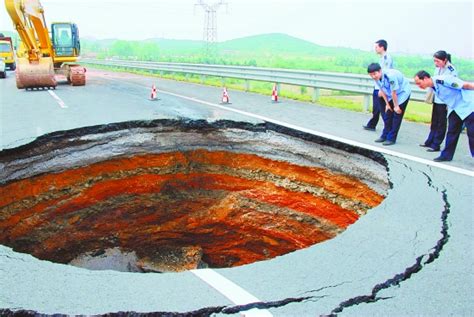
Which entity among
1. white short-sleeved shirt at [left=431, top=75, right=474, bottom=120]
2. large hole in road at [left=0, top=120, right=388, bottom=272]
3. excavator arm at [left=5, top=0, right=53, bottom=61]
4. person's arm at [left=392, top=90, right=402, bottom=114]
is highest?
excavator arm at [left=5, top=0, right=53, bottom=61]

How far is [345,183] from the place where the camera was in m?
6.88

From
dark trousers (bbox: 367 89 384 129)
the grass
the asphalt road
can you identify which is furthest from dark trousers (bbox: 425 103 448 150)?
the grass

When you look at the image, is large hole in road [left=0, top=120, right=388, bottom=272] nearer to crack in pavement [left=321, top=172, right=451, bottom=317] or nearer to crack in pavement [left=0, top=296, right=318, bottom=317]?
crack in pavement [left=321, top=172, right=451, bottom=317]

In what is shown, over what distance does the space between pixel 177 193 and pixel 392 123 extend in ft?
14.9

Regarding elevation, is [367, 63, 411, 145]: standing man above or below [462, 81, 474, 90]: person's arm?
below

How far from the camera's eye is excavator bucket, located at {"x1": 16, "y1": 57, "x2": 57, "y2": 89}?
49.0 ft

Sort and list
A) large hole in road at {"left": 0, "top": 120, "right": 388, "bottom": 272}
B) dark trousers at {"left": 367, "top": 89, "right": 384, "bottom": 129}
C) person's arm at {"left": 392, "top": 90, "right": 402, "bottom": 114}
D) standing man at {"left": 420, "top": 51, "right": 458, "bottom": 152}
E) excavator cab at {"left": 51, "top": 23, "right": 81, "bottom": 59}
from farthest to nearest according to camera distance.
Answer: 1. excavator cab at {"left": 51, "top": 23, "right": 81, "bottom": 59}
2. dark trousers at {"left": 367, "top": 89, "right": 384, "bottom": 129}
3. person's arm at {"left": 392, "top": 90, "right": 402, "bottom": 114}
4. large hole in road at {"left": 0, "top": 120, "right": 388, "bottom": 272}
5. standing man at {"left": 420, "top": 51, "right": 458, "bottom": 152}

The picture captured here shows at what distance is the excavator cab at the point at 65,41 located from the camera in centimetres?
1828

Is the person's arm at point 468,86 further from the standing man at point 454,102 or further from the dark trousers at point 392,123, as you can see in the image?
the dark trousers at point 392,123

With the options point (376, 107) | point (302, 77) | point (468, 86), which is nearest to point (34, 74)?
point (302, 77)

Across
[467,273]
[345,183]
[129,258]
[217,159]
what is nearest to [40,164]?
[129,258]

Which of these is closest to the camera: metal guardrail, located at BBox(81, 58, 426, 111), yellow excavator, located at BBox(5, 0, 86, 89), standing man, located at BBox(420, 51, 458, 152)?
standing man, located at BBox(420, 51, 458, 152)

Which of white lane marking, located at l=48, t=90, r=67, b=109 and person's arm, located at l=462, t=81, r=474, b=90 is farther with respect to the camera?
white lane marking, located at l=48, t=90, r=67, b=109

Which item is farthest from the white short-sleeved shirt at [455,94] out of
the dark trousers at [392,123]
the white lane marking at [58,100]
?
the white lane marking at [58,100]
